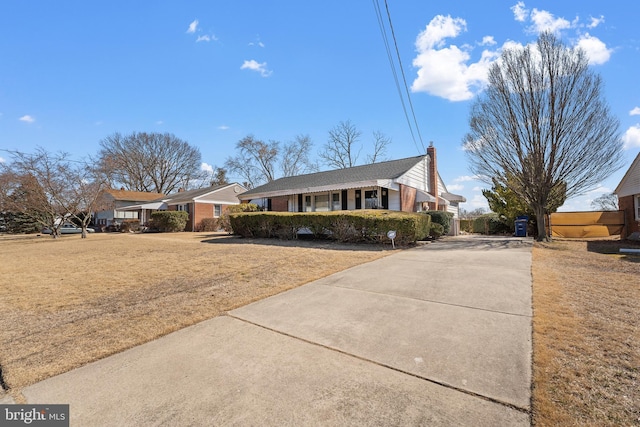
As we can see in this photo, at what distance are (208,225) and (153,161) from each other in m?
24.4

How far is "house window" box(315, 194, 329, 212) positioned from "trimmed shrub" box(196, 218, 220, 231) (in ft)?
41.1

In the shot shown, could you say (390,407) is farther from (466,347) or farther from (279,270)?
(279,270)

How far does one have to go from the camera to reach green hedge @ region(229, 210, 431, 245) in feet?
37.9

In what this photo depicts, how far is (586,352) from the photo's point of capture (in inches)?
117

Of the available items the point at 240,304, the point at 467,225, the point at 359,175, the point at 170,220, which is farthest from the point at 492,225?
the point at 170,220

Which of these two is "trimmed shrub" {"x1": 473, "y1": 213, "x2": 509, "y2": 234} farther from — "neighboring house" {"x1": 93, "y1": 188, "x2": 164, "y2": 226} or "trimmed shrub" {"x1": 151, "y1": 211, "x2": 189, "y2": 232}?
"neighboring house" {"x1": 93, "y1": 188, "x2": 164, "y2": 226}

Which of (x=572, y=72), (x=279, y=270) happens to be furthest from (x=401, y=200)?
(x=279, y=270)

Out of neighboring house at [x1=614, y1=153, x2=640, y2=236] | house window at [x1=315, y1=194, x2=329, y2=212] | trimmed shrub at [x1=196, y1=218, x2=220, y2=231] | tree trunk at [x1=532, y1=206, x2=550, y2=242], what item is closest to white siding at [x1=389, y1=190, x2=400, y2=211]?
house window at [x1=315, y1=194, x2=329, y2=212]

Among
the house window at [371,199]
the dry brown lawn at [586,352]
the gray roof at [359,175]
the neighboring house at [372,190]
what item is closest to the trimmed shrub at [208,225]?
the gray roof at [359,175]

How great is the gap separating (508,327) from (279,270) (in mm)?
5142

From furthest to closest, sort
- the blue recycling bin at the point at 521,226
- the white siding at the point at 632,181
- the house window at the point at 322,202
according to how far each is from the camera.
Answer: the house window at the point at 322,202, the blue recycling bin at the point at 521,226, the white siding at the point at 632,181

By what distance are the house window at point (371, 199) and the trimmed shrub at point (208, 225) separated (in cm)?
1598

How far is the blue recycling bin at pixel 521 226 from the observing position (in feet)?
61.0

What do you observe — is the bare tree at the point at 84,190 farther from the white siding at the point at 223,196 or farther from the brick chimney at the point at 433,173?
the brick chimney at the point at 433,173
